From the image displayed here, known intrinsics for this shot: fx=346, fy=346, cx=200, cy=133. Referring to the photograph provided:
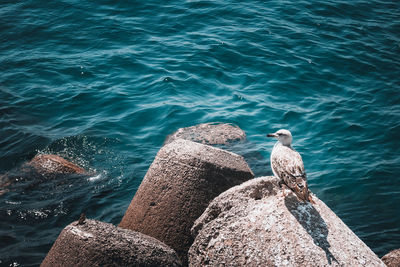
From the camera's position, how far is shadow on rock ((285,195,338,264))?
11.9 ft

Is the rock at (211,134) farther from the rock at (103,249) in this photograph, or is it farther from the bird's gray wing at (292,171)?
the rock at (103,249)

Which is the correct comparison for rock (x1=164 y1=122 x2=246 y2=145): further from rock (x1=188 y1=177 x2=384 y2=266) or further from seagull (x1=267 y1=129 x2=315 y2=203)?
rock (x1=188 y1=177 x2=384 y2=266)

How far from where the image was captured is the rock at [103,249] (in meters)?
3.54

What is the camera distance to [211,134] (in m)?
8.91

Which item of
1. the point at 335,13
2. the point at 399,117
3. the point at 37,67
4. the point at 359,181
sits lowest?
the point at 359,181

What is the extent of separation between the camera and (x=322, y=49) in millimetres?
13398

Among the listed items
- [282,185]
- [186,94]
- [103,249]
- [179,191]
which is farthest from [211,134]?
[103,249]

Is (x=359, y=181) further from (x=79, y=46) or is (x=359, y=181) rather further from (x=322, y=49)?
(x=79, y=46)

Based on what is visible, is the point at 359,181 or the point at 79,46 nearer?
the point at 359,181

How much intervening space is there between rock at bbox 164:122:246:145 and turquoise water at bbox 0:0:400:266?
456mm

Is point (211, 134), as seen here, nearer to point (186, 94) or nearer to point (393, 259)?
point (186, 94)

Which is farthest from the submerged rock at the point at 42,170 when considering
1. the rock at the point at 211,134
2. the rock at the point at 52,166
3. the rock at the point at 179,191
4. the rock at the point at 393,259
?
the rock at the point at 393,259

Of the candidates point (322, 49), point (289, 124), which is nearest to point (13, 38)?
point (289, 124)

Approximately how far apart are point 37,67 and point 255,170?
28.2 ft
